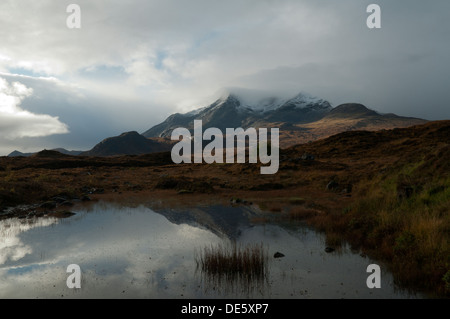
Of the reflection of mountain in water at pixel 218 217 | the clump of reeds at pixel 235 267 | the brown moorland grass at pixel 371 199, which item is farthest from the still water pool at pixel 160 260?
the brown moorland grass at pixel 371 199

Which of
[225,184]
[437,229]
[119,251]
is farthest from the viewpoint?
[225,184]

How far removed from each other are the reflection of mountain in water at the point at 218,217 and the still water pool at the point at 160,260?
0.07 meters

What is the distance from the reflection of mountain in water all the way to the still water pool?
2.6 inches

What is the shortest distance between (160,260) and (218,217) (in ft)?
28.2

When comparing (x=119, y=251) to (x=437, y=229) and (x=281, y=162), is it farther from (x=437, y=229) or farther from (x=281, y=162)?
(x=281, y=162)

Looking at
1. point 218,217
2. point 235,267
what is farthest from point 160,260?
point 218,217

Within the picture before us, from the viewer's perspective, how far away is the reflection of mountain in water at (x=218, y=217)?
1667cm

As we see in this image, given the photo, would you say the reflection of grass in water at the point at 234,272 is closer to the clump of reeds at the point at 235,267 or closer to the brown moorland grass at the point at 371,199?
the clump of reeds at the point at 235,267

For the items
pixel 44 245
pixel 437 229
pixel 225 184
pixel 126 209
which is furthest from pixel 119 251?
pixel 225 184

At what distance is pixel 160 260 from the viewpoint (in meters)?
11.6

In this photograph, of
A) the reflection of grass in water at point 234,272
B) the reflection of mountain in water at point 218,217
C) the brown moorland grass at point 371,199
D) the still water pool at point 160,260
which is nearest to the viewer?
the still water pool at point 160,260
